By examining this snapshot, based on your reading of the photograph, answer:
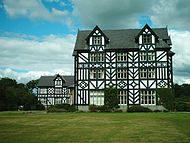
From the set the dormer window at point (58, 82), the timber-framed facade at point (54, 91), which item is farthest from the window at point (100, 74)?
the dormer window at point (58, 82)

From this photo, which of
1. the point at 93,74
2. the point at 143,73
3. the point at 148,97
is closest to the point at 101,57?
the point at 93,74

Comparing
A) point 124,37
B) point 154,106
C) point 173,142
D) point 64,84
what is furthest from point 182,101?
point 64,84

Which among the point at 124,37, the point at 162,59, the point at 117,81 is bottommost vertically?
the point at 117,81

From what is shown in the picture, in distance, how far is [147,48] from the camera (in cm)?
4709

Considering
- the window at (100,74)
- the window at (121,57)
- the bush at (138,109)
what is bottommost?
the bush at (138,109)

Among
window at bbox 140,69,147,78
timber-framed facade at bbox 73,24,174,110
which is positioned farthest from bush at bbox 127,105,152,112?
window at bbox 140,69,147,78

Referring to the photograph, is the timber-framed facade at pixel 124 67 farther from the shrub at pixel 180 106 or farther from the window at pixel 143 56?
the shrub at pixel 180 106

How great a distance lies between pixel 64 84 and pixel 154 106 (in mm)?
48153

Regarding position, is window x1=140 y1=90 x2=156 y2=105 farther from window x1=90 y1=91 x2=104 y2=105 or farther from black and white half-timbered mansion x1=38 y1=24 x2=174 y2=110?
window x1=90 y1=91 x2=104 y2=105

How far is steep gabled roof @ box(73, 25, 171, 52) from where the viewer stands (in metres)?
48.4

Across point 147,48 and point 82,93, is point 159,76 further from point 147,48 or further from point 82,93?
point 82,93

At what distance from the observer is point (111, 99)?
4562 centimetres

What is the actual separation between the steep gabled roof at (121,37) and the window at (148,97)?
7.43m

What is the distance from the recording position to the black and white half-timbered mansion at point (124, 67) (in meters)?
46.6
